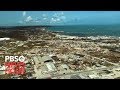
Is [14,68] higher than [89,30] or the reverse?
the reverse

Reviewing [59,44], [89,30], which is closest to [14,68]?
[59,44]

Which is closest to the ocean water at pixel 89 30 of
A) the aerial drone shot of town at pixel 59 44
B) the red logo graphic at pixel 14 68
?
the aerial drone shot of town at pixel 59 44

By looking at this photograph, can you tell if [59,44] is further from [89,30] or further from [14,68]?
[14,68]

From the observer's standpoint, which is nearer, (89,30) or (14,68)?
(14,68)

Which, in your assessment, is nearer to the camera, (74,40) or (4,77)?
(4,77)

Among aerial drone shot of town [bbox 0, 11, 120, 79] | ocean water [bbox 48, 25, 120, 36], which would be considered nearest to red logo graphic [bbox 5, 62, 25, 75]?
aerial drone shot of town [bbox 0, 11, 120, 79]

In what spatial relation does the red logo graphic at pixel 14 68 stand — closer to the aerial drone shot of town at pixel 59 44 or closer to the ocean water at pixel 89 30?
the aerial drone shot of town at pixel 59 44
